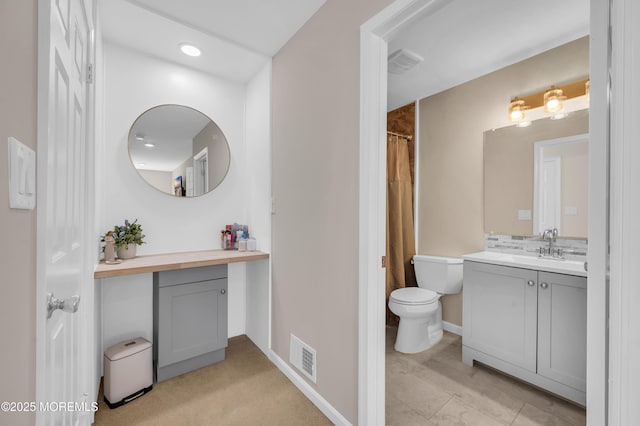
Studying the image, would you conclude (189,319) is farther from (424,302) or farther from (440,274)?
(440,274)

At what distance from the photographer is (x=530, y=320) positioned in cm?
189

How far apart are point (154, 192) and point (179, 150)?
418 millimetres

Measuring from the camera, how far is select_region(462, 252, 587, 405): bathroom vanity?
171 cm

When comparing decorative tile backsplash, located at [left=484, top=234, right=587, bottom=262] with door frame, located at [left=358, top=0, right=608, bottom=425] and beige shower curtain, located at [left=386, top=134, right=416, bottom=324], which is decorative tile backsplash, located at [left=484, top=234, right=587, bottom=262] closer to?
beige shower curtain, located at [left=386, top=134, right=416, bottom=324]

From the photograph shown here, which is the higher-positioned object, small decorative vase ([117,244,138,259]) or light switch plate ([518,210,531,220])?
light switch plate ([518,210,531,220])

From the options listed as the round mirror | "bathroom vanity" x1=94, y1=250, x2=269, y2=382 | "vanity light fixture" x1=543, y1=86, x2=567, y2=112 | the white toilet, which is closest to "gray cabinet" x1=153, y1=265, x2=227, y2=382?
"bathroom vanity" x1=94, y1=250, x2=269, y2=382

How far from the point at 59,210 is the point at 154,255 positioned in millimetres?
1534

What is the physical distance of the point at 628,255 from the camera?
729 mm

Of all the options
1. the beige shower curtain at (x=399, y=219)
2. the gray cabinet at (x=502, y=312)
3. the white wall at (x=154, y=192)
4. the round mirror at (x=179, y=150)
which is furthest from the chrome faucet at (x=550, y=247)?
the round mirror at (x=179, y=150)

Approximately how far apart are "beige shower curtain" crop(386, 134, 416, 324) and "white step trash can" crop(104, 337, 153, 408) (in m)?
2.22

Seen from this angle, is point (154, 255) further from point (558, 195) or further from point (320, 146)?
point (558, 195)

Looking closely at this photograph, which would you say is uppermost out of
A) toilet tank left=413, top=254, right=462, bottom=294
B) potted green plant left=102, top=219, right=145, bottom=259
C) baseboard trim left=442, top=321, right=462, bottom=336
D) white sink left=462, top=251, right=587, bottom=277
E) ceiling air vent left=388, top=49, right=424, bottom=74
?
ceiling air vent left=388, top=49, right=424, bottom=74

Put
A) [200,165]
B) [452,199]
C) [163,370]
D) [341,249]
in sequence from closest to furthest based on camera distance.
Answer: [341,249], [163,370], [200,165], [452,199]

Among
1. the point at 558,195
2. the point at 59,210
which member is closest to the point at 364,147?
the point at 59,210
